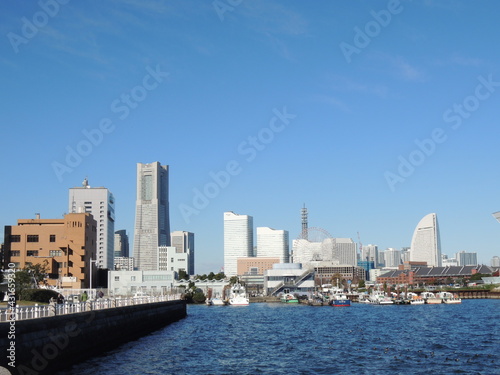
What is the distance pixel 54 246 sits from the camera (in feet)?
498

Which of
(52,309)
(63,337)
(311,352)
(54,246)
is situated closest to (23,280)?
(54,246)

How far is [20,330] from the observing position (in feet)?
118

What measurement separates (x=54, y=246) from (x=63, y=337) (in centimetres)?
11199

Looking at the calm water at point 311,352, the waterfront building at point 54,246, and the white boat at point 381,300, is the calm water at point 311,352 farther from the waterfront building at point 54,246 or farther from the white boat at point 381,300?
the white boat at point 381,300

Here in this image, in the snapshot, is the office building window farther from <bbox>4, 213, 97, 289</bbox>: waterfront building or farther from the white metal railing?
the white metal railing

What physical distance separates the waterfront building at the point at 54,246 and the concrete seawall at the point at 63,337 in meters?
77.5

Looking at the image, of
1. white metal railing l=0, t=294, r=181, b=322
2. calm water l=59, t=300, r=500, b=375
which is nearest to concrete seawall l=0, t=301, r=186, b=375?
white metal railing l=0, t=294, r=181, b=322

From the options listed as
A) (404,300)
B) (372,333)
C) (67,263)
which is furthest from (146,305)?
(404,300)

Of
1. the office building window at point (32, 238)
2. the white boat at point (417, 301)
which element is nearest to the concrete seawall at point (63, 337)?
the office building window at point (32, 238)

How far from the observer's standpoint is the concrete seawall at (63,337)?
1391 inches

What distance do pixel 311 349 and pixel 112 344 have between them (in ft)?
66.3

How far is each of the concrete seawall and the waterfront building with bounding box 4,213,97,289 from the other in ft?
254

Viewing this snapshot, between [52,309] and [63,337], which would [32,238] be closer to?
[63,337]

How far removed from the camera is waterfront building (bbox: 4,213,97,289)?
14988 centimetres
